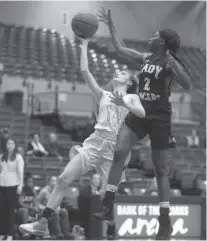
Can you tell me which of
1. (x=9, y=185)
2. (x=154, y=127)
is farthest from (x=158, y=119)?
(x=9, y=185)

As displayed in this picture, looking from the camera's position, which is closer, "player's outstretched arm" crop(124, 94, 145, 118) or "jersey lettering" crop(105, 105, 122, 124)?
"player's outstretched arm" crop(124, 94, 145, 118)

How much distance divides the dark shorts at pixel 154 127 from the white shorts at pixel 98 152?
0.49m

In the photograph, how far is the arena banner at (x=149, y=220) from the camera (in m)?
9.39

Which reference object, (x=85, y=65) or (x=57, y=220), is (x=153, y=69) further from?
(x=57, y=220)

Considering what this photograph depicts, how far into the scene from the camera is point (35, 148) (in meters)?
13.5

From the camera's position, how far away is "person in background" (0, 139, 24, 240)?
8812mm

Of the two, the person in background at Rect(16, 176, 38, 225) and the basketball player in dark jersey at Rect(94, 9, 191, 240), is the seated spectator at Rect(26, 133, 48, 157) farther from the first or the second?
the basketball player in dark jersey at Rect(94, 9, 191, 240)

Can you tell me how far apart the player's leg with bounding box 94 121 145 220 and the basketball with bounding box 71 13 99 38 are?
85cm

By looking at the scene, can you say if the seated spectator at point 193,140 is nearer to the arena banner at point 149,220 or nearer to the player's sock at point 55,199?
the arena banner at point 149,220

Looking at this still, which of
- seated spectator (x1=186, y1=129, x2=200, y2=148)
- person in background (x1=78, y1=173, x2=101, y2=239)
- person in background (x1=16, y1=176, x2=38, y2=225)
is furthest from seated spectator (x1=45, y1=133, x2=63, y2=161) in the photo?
seated spectator (x1=186, y1=129, x2=200, y2=148)

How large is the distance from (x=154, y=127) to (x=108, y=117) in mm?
740

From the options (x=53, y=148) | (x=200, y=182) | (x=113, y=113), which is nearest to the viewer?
(x=113, y=113)

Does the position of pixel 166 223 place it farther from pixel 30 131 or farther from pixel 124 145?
pixel 30 131

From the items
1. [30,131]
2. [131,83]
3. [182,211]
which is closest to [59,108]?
[30,131]
